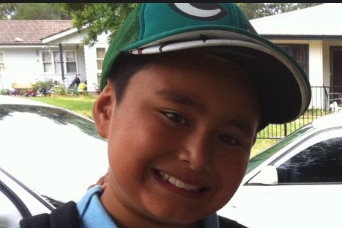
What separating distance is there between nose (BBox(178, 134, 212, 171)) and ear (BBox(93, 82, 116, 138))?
16 centimetres

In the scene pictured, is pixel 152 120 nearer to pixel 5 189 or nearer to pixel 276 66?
pixel 276 66

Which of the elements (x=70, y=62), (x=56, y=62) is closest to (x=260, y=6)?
(x=70, y=62)

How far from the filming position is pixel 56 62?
21.4 m

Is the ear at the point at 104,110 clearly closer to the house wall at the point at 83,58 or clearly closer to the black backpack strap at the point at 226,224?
the black backpack strap at the point at 226,224

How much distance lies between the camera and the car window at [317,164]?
3.70 m

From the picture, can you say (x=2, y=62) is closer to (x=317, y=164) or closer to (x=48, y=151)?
(x=317, y=164)

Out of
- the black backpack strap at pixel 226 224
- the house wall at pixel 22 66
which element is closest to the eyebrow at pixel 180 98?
the black backpack strap at pixel 226 224

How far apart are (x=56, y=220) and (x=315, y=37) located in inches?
488

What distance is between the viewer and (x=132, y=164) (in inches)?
31.0

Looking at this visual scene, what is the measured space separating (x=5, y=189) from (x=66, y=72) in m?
19.5

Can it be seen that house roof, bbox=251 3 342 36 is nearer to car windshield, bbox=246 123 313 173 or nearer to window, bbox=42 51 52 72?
car windshield, bbox=246 123 313 173

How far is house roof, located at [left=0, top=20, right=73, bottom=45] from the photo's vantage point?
2102cm

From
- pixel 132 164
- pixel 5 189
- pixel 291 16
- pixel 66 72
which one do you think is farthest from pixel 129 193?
pixel 66 72

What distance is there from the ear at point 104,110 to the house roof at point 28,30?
2031 centimetres
